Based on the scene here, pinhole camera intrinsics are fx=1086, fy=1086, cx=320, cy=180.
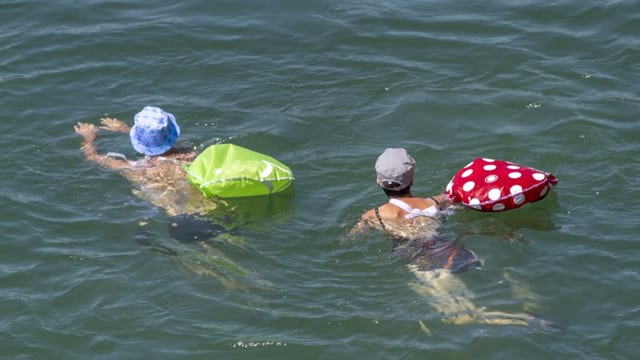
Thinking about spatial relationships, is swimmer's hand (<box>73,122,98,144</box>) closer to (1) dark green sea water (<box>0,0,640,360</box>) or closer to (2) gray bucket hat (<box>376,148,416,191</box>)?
(1) dark green sea water (<box>0,0,640,360</box>)

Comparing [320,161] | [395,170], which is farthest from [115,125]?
[395,170]

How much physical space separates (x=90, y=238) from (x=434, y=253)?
336 centimetres

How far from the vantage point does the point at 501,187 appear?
9688 mm

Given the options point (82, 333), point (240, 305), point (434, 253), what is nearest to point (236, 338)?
point (240, 305)

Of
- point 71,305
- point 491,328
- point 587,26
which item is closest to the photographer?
point 491,328

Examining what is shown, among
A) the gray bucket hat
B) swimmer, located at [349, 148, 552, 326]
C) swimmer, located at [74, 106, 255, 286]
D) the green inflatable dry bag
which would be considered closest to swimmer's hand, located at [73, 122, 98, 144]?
swimmer, located at [74, 106, 255, 286]

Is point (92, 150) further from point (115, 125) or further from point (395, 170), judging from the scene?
point (395, 170)

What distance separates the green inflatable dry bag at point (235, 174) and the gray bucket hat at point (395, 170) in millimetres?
1271

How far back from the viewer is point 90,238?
1045cm

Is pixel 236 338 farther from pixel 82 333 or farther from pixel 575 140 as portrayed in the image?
pixel 575 140

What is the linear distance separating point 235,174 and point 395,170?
1.66 meters

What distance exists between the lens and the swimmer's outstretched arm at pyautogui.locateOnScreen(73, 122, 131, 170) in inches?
441

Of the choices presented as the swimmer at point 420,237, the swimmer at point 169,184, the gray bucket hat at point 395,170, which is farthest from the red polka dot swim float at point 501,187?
the swimmer at point 169,184

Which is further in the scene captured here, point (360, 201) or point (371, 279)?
point (360, 201)
